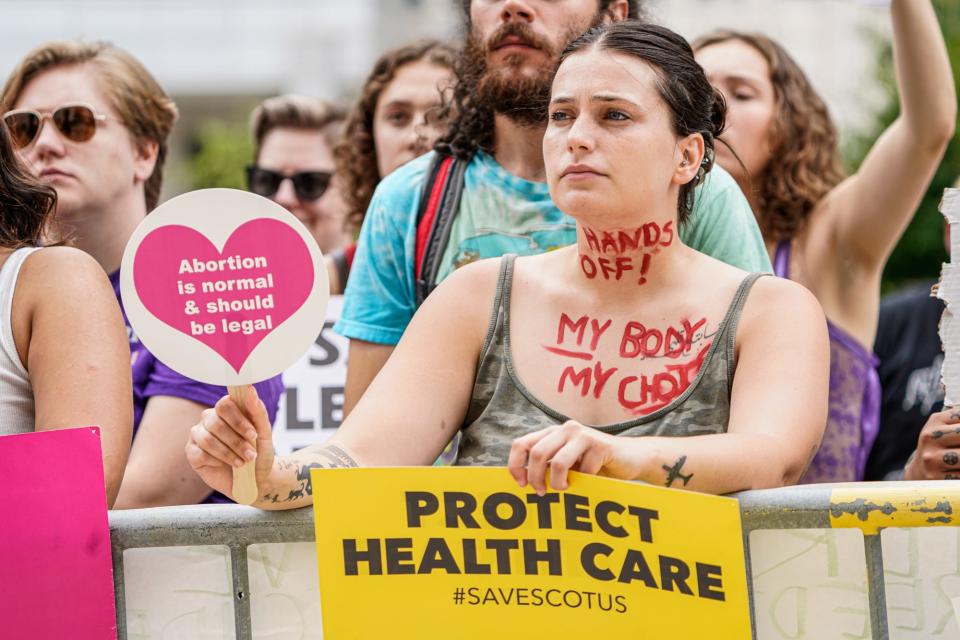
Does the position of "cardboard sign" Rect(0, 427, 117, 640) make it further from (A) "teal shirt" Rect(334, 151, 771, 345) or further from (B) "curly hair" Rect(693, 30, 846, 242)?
(B) "curly hair" Rect(693, 30, 846, 242)

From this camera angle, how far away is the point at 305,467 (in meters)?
2.37

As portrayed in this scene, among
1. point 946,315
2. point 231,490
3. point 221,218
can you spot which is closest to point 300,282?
point 221,218

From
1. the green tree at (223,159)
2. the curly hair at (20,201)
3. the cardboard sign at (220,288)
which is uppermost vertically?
the green tree at (223,159)

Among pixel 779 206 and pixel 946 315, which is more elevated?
pixel 779 206

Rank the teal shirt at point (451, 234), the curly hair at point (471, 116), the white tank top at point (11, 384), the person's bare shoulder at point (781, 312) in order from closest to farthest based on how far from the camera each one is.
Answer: the person's bare shoulder at point (781, 312) < the white tank top at point (11, 384) < the teal shirt at point (451, 234) < the curly hair at point (471, 116)

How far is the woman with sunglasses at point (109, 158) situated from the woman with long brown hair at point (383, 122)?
933 millimetres

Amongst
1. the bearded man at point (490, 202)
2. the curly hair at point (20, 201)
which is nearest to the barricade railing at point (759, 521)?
the curly hair at point (20, 201)

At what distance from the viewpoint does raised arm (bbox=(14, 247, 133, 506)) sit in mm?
2613

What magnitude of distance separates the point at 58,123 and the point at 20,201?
929 millimetres

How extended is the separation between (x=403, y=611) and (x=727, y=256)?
4.09ft

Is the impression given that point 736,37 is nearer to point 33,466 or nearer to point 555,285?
point 555,285

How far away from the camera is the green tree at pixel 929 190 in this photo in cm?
1842

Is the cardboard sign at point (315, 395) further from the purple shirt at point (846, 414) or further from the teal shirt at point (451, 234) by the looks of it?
the purple shirt at point (846, 414)

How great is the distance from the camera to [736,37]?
4562 millimetres
